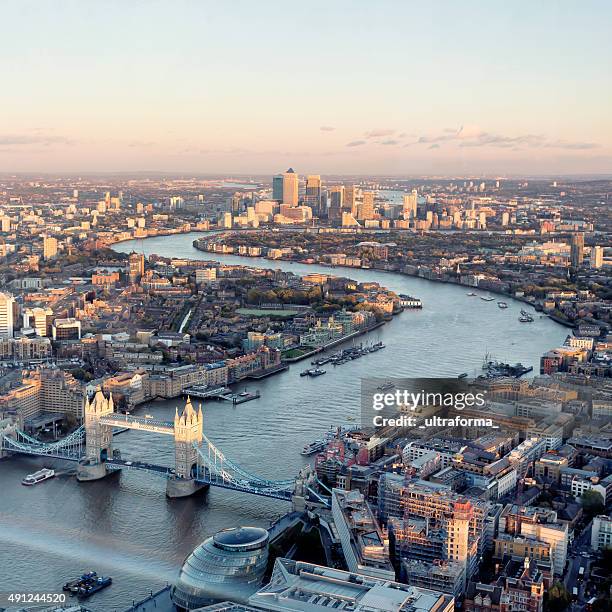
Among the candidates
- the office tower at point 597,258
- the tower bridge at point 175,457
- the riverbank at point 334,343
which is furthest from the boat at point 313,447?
the office tower at point 597,258

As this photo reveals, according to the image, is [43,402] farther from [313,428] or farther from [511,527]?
[511,527]

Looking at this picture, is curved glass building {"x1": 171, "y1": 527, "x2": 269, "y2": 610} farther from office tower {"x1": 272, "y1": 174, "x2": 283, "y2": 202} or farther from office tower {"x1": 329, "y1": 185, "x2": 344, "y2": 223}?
office tower {"x1": 272, "y1": 174, "x2": 283, "y2": 202}

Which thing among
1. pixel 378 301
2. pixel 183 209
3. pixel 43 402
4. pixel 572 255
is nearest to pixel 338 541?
pixel 43 402

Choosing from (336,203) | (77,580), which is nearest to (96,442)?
(77,580)

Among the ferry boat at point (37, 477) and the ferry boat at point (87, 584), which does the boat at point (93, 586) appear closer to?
the ferry boat at point (87, 584)

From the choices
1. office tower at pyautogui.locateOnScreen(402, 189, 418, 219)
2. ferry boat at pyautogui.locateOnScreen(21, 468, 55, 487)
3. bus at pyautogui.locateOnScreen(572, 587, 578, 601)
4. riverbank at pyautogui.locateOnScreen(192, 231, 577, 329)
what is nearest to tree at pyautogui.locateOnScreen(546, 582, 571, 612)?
bus at pyautogui.locateOnScreen(572, 587, 578, 601)
